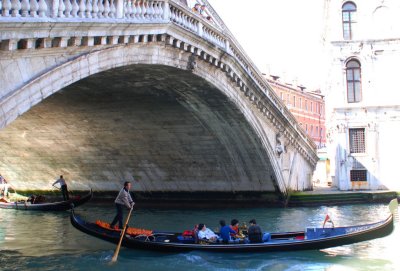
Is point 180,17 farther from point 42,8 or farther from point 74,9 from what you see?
point 42,8

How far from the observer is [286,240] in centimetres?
815

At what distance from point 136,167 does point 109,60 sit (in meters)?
9.70

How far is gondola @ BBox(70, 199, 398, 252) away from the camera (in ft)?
25.7

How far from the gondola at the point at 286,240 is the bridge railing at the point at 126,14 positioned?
3486 millimetres

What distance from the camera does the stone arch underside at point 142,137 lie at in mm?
11523

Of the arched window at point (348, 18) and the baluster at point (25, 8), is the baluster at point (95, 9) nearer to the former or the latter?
the baluster at point (25, 8)

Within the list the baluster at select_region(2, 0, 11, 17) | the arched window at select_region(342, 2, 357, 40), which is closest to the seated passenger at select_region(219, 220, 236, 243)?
the baluster at select_region(2, 0, 11, 17)

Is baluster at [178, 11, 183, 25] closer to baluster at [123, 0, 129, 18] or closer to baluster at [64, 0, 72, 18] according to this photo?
baluster at [123, 0, 129, 18]

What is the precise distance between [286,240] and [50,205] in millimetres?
9076

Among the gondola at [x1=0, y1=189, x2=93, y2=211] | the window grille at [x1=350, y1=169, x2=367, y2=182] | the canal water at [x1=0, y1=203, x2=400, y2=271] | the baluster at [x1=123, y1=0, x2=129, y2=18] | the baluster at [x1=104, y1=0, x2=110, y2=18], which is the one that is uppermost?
the baluster at [x1=123, y1=0, x2=129, y2=18]

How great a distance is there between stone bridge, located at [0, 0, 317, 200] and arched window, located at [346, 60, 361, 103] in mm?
2096

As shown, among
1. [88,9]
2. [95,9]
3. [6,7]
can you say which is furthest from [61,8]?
[6,7]

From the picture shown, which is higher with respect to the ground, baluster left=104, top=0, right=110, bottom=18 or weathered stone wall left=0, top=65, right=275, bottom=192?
baluster left=104, top=0, right=110, bottom=18

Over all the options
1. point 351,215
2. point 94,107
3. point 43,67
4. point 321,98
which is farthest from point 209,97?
point 321,98
